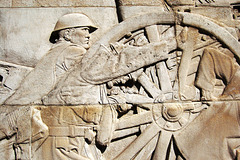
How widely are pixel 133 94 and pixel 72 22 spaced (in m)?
1.26

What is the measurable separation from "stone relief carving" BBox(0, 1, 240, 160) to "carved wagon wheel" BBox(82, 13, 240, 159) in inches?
0.5

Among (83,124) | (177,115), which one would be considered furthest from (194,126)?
(83,124)

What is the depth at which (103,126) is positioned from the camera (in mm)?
3486

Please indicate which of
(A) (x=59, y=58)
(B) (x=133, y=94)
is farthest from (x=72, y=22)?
(B) (x=133, y=94)

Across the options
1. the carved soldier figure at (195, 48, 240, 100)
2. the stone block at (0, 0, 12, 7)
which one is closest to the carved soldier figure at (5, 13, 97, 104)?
the stone block at (0, 0, 12, 7)

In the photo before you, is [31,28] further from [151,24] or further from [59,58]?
[151,24]

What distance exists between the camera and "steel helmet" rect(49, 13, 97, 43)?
3604 mm

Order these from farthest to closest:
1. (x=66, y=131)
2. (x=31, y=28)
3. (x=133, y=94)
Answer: (x=31, y=28)
(x=133, y=94)
(x=66, y=131)

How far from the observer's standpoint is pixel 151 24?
3.65m

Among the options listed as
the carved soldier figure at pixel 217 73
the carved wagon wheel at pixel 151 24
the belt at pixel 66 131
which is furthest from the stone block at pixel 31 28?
the carved soldier figure at pixel 217 73

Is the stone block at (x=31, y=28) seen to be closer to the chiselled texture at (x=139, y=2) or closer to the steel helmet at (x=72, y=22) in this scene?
the steel helmet at (x=72, y=22)

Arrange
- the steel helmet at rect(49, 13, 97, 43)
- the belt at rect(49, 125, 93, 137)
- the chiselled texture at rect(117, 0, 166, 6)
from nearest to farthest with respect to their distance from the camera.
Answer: the belt at rect(49, 125, 93, 137)
the steel helmet at rect(49, 13, 97, 43)
the chiselled texture at rect(117, 0, 166, 6)

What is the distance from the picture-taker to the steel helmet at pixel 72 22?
3.60 metres

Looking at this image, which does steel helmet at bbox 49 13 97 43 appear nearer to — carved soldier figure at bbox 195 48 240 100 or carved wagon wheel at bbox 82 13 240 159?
carved wagon wheel at bbox 82 13 240 159
